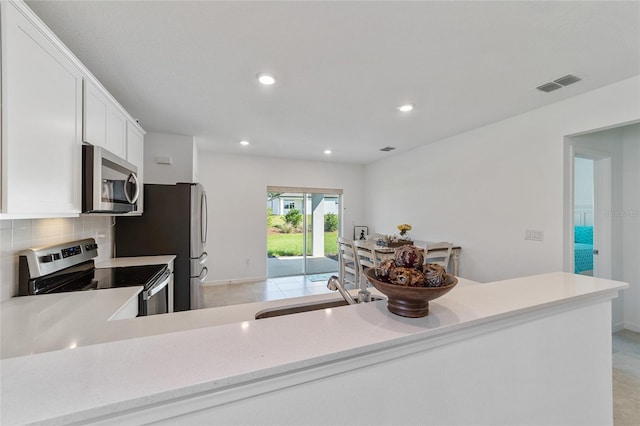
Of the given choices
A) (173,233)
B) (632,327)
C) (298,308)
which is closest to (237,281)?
(173,233)

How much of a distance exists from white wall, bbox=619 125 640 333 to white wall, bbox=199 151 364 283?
4.56 m

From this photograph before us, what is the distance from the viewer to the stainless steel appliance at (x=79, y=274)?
1535 millimetres

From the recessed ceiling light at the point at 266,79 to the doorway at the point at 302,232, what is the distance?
308 cm

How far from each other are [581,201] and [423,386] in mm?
3817

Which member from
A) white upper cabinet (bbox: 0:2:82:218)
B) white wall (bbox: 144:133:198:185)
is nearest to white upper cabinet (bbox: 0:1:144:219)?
white upper cabinet (bbox: 0:2:82:218)

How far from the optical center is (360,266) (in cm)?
359

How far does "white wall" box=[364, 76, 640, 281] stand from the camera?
246cm

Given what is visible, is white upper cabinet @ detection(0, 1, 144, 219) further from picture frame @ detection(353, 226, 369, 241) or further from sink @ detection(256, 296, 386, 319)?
picture frame @ detection(353, 226, 369, 241)

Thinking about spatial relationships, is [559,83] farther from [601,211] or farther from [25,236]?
[25,236]

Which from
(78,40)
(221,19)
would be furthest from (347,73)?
(78,40)

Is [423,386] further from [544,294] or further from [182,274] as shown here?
[182,274]

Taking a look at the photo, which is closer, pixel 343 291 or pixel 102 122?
pixel 343 291

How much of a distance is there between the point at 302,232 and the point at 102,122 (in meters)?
4.02

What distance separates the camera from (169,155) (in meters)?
3.68
